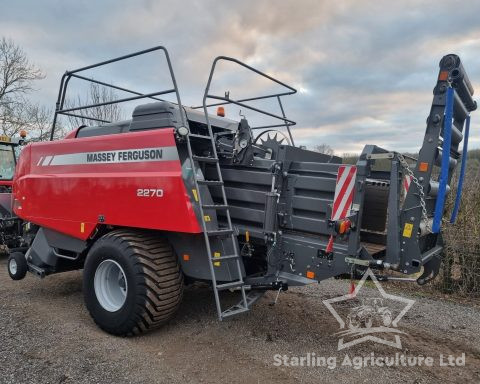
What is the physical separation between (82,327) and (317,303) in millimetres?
2760

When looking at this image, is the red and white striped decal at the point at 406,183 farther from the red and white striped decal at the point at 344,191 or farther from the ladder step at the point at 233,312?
the ladder step at the point at 233,312

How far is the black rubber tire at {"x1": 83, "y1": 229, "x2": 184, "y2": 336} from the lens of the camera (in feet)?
12.3

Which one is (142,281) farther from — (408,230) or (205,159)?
(408,230)

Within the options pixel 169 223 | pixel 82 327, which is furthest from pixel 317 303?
pixel 82 327

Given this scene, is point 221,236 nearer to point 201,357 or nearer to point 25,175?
point 201,357

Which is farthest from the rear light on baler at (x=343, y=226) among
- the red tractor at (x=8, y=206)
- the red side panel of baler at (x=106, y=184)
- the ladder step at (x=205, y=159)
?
the red tractor at (x=8, y=206)

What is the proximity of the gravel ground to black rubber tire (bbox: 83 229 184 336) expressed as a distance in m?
0.17

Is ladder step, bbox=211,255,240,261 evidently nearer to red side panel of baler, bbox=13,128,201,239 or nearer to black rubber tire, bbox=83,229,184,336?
red side panel of baler, bbox=13,128,201,239

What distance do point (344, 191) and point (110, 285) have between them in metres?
2.67

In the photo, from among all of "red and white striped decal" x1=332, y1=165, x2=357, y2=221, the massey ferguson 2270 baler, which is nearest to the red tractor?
the massey ferguson 2270 baler

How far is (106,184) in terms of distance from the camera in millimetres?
4203

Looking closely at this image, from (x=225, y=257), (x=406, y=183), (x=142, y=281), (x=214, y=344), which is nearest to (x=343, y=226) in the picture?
(x=406, y=183)

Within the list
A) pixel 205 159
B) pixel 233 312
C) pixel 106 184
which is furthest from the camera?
pixel 106 184

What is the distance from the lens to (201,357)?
11.6ft
